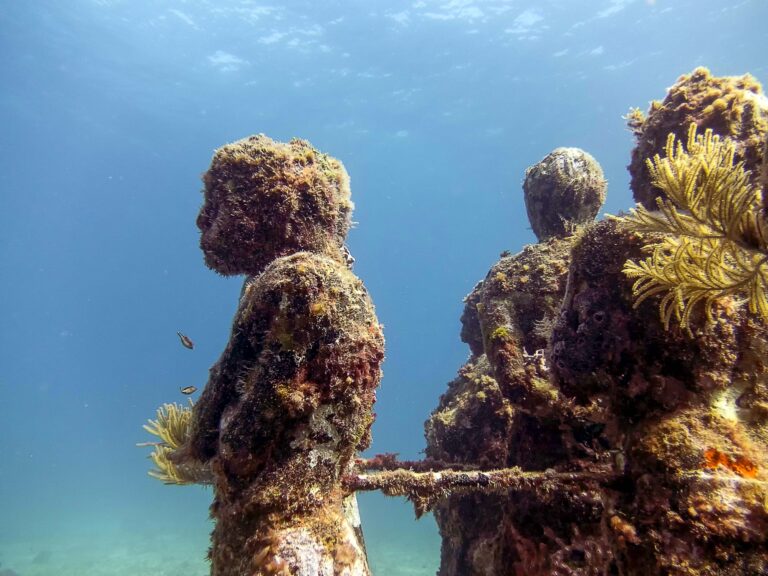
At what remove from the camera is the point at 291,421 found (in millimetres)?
3266

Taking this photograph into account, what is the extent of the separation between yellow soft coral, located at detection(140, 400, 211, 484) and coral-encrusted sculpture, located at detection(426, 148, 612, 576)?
3.13 meters

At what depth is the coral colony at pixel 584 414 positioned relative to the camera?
2695 millimetres

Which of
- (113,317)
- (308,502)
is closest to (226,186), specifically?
(308,502)

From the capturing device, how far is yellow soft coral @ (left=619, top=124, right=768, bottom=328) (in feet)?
8.70

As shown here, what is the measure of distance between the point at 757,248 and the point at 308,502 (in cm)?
354

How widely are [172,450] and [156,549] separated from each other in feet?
110

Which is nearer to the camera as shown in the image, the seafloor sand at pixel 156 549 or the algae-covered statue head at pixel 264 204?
the algae-covered statue head at pixel 264 204

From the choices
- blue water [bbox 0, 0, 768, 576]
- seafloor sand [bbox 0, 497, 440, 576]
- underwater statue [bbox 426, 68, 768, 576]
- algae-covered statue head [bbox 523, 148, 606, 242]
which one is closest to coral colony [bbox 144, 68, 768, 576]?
underwater statue [bbox 426, 68, 768, 576]

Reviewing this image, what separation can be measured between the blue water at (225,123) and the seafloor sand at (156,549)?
0.27 metres

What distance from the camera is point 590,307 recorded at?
365 cm

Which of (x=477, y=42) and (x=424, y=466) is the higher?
(x=477, y=42)

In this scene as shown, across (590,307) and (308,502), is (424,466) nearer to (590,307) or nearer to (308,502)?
(308,502)

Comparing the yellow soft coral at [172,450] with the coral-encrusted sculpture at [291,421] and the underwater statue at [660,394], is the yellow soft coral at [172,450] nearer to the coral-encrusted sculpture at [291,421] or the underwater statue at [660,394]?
the coral-encrusted sculpture at [291,421]

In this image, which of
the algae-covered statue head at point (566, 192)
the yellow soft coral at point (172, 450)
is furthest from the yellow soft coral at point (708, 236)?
the yellow soft coral at point (172, 450)
